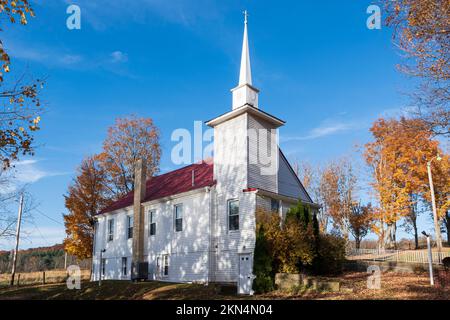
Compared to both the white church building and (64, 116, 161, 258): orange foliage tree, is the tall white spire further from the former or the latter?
(64, 116, 161, 258): orange foliage tree

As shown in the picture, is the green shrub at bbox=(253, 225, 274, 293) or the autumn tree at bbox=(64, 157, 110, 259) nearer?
the green shrub at bbox=(253, 225, 274, 293)

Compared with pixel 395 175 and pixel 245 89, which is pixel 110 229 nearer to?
pixel 245 89

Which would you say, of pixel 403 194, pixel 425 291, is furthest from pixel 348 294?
pixel 403 194

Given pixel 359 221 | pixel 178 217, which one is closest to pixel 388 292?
pixel 178 217

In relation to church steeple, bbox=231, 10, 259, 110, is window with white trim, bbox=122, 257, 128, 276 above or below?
below

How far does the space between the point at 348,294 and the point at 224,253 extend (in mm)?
8279

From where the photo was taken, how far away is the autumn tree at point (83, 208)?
37438 mm

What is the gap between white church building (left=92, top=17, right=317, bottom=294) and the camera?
22328 millimetres

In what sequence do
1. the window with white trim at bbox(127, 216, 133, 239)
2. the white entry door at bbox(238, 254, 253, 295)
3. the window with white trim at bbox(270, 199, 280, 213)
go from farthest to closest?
the window with white trim at bbox(127, 216, 133, 239) < the window with white trim at bbox(270, 199, 280, 213) < the white entry door at bbox(238, 254, 253, 295)

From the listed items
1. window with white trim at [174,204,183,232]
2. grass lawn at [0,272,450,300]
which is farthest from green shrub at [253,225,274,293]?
window with white trim at [174,204,183,232]

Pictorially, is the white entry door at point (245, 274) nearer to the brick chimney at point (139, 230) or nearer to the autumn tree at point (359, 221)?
the brick chimney at point (139, 230)

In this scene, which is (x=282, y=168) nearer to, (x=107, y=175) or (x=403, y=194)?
(x=403, y=194)

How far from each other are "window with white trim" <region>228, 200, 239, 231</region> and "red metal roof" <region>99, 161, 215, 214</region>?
195 cm

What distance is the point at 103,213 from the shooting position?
114 feet
